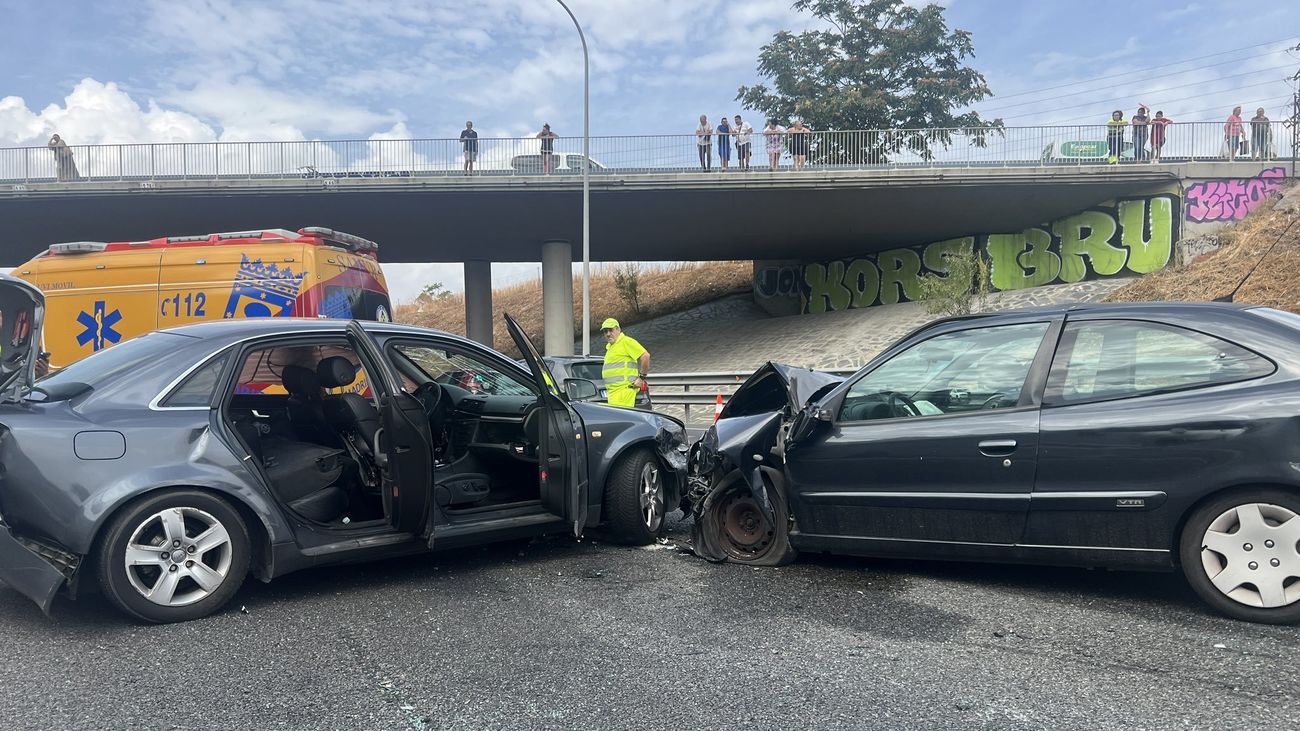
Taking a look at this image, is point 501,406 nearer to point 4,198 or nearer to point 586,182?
point 586,182

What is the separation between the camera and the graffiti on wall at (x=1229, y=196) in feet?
74.2

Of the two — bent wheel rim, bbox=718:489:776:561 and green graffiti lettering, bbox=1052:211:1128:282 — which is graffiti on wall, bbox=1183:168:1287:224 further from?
bent wheel rim, bbox=718:489:776:561

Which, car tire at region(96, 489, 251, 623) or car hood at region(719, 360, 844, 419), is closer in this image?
car tire at region(96, 489, 251, 623)

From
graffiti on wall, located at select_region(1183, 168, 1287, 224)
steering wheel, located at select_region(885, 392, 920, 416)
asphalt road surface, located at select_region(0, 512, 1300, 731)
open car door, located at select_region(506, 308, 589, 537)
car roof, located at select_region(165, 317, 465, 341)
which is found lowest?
asphalt road surface, located at select_region(0, 512, 1300, 731)

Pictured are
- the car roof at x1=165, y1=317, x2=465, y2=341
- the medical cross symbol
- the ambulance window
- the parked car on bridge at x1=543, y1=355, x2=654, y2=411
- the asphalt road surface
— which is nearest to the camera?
the asphalt road surface

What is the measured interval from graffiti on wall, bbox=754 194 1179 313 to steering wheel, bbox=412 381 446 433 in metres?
20.3

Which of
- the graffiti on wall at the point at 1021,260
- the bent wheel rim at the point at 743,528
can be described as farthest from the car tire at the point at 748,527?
the graffiti on wall at the point at 1021,260

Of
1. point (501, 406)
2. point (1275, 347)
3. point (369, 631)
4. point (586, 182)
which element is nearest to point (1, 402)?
point (369, 631)

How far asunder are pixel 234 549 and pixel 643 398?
271 inches

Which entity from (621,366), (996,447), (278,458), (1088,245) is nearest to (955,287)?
(1088,245)

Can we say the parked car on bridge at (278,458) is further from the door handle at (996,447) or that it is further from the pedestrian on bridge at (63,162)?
the pedestrian on bridge at (63,162)

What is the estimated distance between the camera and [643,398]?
35.4 ft

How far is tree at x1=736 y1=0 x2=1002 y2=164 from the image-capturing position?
3669cm

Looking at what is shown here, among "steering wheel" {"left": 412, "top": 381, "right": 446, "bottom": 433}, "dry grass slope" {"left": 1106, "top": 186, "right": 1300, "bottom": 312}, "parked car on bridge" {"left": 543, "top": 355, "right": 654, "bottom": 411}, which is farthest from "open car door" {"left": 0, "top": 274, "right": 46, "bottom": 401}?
"dry grass slope" {"left": 1106, "top": 186, "right": 1300, "bottom": 312}
